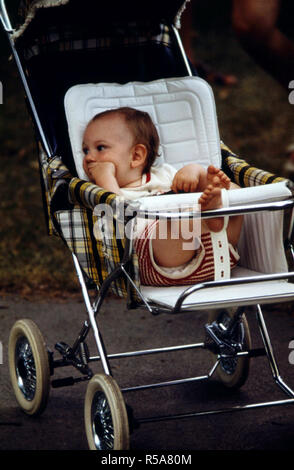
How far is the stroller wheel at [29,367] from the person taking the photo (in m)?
2.96

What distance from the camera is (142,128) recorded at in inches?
121

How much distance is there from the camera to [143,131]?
306 cm

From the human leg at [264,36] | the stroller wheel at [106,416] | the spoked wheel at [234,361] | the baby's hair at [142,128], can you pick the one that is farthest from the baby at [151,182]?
the human leg at [264,36]

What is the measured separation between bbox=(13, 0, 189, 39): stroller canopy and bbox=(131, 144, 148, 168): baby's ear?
27.4 inches

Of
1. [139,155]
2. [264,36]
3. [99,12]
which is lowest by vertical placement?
[139,155]

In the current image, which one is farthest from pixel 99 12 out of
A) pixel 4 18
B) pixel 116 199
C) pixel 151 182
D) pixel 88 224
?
pixel 116 199

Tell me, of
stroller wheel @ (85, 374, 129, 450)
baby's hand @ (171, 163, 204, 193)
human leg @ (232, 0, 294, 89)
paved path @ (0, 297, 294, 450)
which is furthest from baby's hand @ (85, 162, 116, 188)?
human leg @ (232, 0, 294, 89)

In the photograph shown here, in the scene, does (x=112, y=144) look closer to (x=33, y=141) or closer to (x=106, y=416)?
(x=106, y=416)

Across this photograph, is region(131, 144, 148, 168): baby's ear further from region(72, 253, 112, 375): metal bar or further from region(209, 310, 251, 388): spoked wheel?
region(209, 310, 251, 388): spoked wheel

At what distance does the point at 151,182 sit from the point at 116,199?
583 mm

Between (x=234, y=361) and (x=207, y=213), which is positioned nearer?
(x=207, y=213)

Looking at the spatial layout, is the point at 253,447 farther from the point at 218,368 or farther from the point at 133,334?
the point at 133,334

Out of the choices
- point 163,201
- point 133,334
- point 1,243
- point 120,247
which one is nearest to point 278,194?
point 163,201

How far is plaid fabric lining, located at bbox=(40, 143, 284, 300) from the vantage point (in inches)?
103
